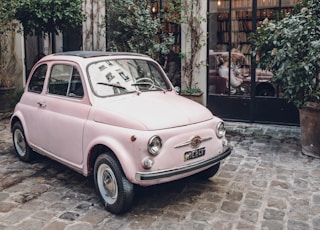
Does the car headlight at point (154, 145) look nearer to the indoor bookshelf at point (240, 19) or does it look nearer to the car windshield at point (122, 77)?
the car windshield at point (122, 77)

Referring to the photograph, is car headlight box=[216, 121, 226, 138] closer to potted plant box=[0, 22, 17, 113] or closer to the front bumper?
the front bumper

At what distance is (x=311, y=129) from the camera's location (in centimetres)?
632

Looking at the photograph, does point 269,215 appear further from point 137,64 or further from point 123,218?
point 137,64

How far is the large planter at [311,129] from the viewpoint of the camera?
20.5 ft

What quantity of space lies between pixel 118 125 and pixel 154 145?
1.62 feet

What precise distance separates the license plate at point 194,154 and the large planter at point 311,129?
2.64m

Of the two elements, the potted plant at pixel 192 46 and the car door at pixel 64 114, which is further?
the potted plant at pixel 192 46

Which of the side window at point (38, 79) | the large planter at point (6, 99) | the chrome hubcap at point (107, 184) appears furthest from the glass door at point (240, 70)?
the large planter at point (6, 99)

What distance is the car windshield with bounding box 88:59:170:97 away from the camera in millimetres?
4852

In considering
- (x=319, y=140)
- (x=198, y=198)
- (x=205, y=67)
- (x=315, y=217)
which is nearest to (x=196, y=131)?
(x=198, y=198)

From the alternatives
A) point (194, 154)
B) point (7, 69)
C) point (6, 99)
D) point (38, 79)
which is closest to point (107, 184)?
point (194, 154)

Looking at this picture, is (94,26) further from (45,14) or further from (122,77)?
(122,77)

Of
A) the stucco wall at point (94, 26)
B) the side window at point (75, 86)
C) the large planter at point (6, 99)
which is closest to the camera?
the side window at point (75, 86)

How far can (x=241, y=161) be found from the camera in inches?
241
